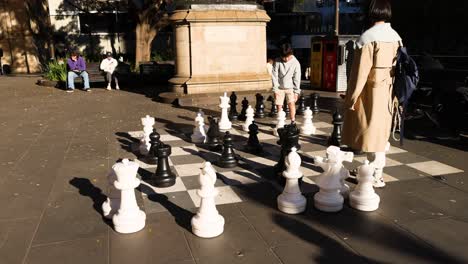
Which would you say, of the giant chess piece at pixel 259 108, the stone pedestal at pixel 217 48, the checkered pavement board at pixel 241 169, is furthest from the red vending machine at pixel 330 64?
the checkered pavement board at pixel 241 169

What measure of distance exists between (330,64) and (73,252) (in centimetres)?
1090

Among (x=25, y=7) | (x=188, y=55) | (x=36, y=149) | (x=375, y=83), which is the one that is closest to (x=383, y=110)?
(x=375, y=83)

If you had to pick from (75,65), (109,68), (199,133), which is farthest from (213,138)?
(75,65)

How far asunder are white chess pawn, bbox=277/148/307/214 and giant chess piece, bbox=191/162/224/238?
2.35 ft

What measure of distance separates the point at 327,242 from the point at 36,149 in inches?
196

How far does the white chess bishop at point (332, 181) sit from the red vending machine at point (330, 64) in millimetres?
9142

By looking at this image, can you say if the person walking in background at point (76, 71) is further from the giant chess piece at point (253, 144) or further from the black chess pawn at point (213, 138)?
the giant chess piece at point (253, 144)

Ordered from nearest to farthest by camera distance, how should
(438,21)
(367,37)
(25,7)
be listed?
(367,37) < (25,7) < (438,21)

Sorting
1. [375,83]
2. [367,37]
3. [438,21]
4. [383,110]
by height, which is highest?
[438,21]

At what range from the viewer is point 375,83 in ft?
13.4

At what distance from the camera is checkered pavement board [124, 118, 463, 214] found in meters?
4.34

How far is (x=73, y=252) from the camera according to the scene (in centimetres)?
323

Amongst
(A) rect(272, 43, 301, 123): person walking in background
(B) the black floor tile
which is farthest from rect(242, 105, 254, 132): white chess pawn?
(B) the black floor tile

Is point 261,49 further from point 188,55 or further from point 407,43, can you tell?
point 407,43
